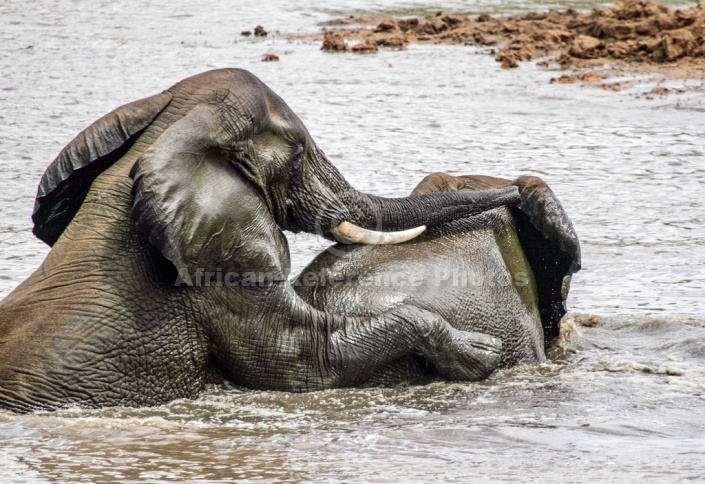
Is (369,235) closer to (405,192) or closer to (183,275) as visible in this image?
(183,275)

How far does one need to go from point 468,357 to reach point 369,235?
802 millimetres

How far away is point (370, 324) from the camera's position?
6699 millimetres

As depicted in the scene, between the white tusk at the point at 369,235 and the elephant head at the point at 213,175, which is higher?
the elephant head at the point at 213,175

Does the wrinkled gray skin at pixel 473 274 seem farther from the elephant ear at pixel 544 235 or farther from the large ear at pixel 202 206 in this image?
the large ear at pixel 202 206

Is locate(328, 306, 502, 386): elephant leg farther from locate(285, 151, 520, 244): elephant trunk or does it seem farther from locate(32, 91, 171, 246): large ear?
locate(32, 91, 171, 246): large ear

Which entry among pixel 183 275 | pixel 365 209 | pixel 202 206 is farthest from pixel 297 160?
pixel 183 275

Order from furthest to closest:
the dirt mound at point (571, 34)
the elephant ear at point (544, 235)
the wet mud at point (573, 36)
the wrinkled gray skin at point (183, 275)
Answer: the dirt mound at point (571, 34)
the wet mud at point (573, 36)
the elephant ear at point (544, 235)
the wrinkled gray skin at point (183, 275)

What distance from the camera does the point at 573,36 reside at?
19.6 metres

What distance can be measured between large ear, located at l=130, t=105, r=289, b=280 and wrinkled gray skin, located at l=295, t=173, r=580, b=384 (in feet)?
1.71

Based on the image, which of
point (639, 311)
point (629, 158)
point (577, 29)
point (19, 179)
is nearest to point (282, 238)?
point (639, 311)

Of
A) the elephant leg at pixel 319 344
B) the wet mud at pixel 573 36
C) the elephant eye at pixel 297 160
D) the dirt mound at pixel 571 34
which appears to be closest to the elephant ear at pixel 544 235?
the elephant leg at pixel 319 344

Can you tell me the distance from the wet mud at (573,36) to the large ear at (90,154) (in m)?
11.1

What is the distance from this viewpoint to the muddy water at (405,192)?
584 cm

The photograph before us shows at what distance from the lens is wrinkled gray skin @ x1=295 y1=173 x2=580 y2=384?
22.8 ft
